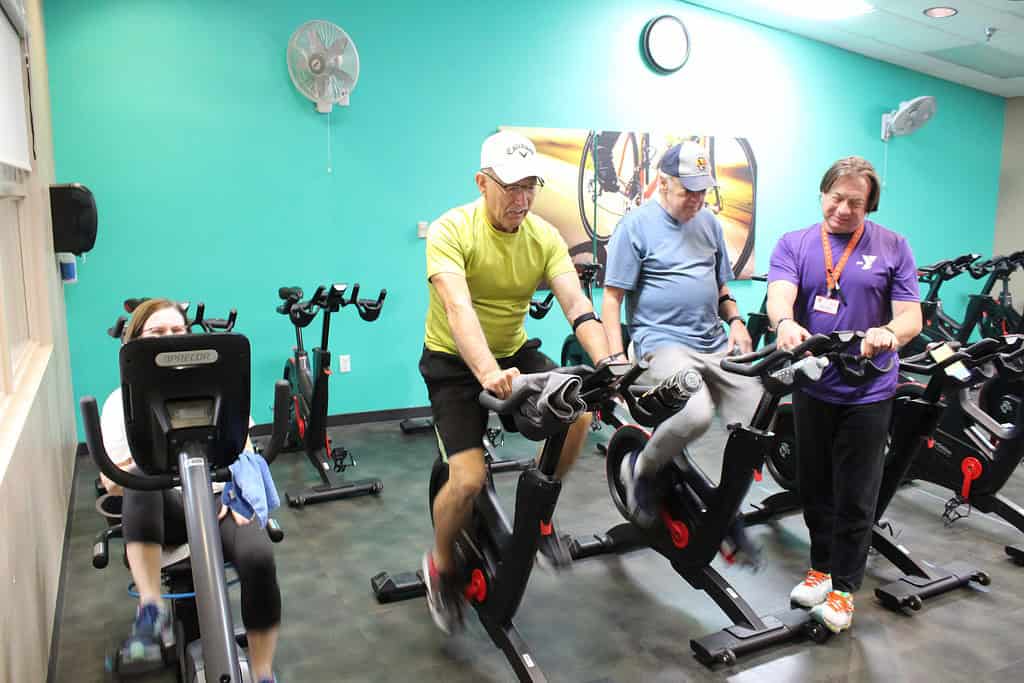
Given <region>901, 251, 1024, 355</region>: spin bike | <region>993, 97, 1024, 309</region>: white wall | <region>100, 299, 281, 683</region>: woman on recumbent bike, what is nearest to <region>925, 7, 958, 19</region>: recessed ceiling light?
<region>901, 251, 1024, 355</region>: spin bike

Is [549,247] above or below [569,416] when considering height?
above

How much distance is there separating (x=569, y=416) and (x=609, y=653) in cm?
113

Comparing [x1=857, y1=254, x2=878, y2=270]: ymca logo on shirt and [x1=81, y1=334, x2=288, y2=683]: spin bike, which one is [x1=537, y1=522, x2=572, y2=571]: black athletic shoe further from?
[x1=857, y1=254, x2=878, y2=270]: ymca logo on shirt

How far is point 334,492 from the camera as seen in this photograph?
4031mm

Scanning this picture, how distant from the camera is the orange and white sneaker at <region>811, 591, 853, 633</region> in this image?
2.68 meters

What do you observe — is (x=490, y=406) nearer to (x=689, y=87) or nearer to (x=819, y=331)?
(x=819, y=331)

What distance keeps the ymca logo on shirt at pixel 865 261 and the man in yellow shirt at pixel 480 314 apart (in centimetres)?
92

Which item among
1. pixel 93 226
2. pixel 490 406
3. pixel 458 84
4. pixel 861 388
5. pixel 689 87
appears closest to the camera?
pixel 490 406

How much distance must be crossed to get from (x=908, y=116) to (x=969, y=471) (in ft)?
15.0

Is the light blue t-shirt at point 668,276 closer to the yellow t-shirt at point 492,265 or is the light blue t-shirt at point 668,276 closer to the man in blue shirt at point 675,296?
the man in blue shirt at point 675,296

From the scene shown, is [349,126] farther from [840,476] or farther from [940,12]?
[940,12]

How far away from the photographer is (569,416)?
1941 millimetres

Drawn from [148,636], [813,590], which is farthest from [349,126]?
[813,590]

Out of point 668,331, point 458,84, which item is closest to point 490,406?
point 668,331
